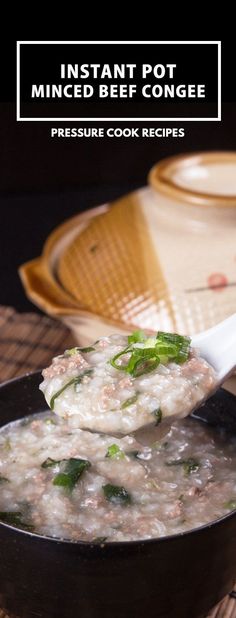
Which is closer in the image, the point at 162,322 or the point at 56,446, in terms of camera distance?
the point at 56,446

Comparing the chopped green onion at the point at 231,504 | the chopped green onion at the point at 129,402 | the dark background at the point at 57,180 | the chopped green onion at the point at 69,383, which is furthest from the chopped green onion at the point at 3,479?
the dark background at the point at 57,180

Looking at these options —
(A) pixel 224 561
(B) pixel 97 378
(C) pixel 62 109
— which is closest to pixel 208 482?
(A) pixel 224 561

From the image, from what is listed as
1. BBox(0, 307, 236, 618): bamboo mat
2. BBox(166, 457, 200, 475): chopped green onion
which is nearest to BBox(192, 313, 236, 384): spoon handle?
BBox(166, 457, 200, 475): chopped green onion

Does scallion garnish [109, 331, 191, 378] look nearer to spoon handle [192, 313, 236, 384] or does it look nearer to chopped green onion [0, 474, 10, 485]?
spoon handle [192, 313, 236, 384]

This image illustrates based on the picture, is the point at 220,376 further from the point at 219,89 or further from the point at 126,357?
the point at 219,89

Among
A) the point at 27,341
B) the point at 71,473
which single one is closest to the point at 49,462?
the point at 71,473

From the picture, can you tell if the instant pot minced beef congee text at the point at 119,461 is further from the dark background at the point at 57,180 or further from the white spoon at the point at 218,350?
the dark background at the point at 57,180

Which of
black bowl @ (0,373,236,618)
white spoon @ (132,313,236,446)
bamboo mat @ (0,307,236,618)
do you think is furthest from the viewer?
bamboo mat @ (0,307,236,618)

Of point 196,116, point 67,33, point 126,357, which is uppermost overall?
point 67,33
